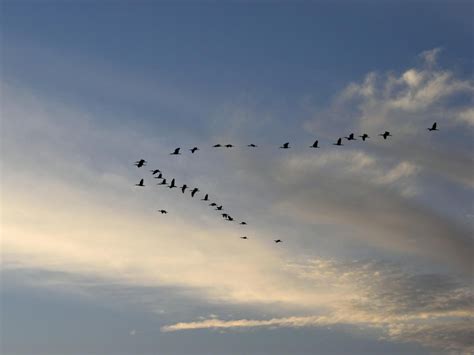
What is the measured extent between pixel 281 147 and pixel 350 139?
18.7 meters

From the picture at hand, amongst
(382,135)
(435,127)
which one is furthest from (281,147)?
(435,127)

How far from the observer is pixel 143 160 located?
193375mm

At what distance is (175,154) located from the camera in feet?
650

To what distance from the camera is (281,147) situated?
19988cm

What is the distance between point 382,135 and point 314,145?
60.4 feet

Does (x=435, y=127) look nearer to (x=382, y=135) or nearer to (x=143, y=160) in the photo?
(x=382, y=135)

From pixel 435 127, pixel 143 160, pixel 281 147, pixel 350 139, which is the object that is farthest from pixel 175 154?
pixel 435 127

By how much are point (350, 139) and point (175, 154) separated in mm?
46454

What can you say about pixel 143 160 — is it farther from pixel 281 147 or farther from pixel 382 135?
pixel 382 135

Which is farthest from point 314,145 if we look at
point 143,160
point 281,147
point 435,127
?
point 143,160

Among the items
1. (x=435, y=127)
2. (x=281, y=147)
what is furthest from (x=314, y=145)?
(x=435, y=127)

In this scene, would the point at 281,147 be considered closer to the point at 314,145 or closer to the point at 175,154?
the point at 314,145

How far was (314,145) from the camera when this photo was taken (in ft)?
650

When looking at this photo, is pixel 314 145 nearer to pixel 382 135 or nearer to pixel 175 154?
pixel 382 135
